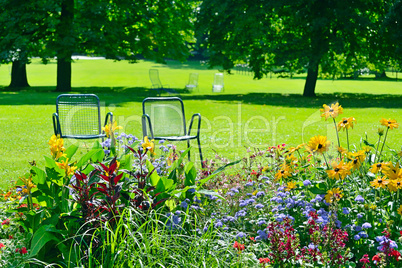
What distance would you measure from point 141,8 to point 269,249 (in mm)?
20330

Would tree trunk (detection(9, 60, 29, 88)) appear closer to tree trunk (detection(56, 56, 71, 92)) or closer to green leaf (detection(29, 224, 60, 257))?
tree trunk (detection(56, 56, 71, 92))

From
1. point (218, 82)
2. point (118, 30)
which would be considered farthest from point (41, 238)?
point (218, 82)

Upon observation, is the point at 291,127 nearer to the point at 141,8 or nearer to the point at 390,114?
the point at 390,114

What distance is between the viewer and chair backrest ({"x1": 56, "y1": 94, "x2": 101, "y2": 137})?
23.3 ft

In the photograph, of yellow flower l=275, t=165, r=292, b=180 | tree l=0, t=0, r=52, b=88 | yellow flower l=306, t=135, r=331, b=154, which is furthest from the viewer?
tree l=0, t=0, r=52, b=88

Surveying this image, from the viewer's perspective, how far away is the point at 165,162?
4234mm

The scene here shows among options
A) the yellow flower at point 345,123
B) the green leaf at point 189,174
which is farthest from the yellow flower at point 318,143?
the green leaf at point 189,174

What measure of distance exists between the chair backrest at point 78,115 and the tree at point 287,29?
13524mm

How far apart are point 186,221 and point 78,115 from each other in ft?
14.5

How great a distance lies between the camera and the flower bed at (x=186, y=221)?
2.74m

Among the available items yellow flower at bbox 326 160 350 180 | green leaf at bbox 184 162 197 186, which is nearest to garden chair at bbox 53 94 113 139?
green leaf at bbox 184 162 197 186

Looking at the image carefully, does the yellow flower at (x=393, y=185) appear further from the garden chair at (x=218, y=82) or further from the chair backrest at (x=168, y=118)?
the garden chair at (x=218, y=82)

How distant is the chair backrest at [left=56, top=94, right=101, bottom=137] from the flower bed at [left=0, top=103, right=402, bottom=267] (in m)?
3.25

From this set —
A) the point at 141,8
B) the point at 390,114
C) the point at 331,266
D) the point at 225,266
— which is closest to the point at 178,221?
the point at 225,266
